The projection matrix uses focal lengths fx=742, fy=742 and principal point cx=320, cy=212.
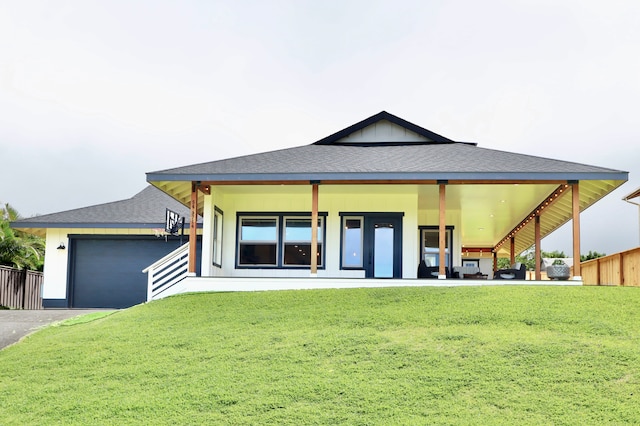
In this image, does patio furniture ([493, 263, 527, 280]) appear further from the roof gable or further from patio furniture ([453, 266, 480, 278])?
the roof gable

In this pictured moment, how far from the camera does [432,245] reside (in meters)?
20.5

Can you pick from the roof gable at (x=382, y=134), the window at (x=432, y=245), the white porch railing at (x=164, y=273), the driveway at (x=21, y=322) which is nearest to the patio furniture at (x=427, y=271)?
the window at (x=432, y=245)

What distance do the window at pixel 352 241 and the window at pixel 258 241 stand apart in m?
1.75

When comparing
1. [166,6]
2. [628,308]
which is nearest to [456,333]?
[628,308]

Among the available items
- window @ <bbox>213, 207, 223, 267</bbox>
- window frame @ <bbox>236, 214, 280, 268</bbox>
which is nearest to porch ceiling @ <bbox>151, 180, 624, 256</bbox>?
window @ <bbox>213, 207, 223, 267</bbox>

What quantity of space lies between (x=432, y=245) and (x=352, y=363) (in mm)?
11043

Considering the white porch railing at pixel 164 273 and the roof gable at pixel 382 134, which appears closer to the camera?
the white porch railing at pixel 164 273

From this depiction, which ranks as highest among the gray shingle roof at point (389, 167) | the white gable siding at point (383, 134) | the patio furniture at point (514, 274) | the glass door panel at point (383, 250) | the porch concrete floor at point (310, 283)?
the white gable siding at point (383, 134)

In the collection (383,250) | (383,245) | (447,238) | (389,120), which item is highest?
(389,120)

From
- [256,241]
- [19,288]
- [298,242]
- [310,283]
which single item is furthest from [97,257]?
[310,283]

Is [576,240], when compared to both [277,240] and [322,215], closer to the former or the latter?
[322,215]

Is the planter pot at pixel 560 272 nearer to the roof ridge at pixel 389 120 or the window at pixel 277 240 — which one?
the window at pixel 277 240

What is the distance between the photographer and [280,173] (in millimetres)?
16469

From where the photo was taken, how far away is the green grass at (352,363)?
328 inches
